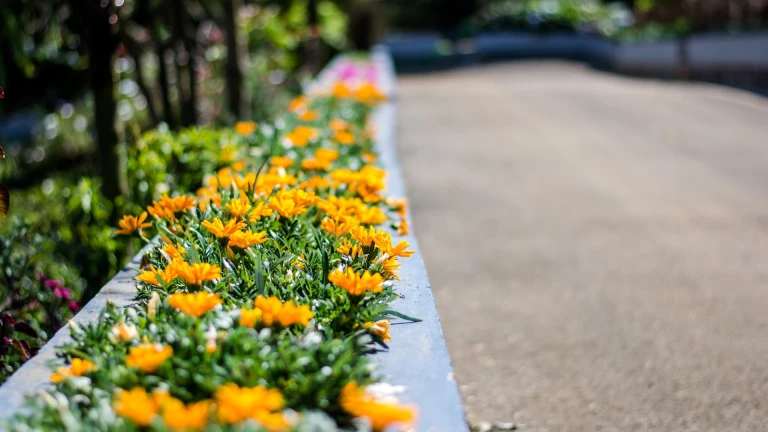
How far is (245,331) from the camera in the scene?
6.42 ft

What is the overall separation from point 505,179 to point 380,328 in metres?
6.48

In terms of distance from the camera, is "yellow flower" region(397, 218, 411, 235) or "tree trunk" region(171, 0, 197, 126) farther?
"tree trunk" region(171, 0, 197, 126)

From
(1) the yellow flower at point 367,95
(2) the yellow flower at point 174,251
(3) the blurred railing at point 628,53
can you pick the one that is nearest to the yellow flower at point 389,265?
(2) the yellow flower at point 174,251

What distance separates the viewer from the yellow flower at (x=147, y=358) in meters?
1.71

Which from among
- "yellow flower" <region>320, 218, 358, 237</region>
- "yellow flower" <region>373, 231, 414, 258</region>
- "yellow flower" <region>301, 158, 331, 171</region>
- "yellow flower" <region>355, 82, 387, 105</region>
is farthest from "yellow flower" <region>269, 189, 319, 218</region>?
"yellow flower" <region>355, 82, 387, 105</region>

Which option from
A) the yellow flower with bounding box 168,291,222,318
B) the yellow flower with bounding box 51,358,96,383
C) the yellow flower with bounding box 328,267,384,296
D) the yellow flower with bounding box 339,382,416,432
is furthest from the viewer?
the yellow flower with bounding box 328,267,384,296

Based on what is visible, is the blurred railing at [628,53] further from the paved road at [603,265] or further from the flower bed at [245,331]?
the flower bed at [245,331]

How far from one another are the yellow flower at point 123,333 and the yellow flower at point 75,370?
10cm

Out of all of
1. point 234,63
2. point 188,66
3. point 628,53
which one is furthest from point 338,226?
point 628,53

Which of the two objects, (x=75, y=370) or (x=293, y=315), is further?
(x=293, y=315)

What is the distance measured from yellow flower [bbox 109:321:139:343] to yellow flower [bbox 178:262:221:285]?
195 mm

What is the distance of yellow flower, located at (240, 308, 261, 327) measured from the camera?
1953mm

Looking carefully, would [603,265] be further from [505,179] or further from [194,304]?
[194,304]

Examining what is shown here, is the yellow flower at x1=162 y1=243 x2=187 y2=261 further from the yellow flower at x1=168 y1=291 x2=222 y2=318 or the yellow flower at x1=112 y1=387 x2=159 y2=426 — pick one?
the yellow flower at x1=112 y1=387 x2=159 y2=426
